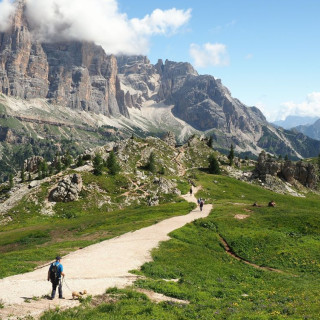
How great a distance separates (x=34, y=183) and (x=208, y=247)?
75.2 meters

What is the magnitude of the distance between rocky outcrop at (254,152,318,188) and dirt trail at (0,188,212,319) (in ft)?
341

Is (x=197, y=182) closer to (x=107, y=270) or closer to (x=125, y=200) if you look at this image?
(x=125, y=200)

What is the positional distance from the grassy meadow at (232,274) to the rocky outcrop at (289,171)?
80254 millimetres

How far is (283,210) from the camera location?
62812 millimetres

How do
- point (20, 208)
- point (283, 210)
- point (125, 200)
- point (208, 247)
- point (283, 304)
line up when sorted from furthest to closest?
point (125, 200)
point (20, 208)
point (283, 210)
point (208, 247)
point (283, 304)

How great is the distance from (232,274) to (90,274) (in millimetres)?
16747

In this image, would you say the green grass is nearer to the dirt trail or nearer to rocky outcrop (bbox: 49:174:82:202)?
the dirt trail

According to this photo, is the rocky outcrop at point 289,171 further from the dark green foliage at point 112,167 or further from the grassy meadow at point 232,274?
the grassy meadow at point 232,274

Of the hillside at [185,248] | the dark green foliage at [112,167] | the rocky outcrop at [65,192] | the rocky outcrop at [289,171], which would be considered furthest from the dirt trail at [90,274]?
the rocky outcrop at [289,171]

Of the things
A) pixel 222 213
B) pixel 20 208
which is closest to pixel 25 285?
pixel 222 213

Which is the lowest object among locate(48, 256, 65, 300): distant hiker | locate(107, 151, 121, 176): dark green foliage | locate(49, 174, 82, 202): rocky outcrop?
locate(48, 256, 65, 300): distant hiker

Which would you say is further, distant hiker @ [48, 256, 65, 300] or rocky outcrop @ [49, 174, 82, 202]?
rocky outcrop @ [49, 174, 82, 202]

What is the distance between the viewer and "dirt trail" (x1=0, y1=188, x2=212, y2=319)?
2064 cm

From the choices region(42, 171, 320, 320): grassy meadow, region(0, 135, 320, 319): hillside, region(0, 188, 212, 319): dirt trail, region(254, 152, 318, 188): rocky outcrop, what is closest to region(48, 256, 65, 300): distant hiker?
region(0, 188, 212, 319): dirt trail
